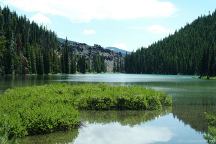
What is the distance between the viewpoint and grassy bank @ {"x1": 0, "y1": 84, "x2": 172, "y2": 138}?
2263 cm

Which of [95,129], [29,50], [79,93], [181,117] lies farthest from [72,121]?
[29,50]

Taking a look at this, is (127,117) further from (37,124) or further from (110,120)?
(37,124)

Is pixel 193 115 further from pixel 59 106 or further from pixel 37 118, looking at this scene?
pixel 37 118

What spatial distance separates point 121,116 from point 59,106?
7832 millimetres

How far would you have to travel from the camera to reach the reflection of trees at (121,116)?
3162 centimetres

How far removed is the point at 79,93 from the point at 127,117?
10.9 meters

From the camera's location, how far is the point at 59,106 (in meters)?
27.7

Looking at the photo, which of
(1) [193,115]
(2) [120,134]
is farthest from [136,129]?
(1) [193,115]

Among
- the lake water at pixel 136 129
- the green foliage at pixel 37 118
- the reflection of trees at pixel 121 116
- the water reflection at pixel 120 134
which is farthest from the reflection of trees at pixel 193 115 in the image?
the green foliage at pixel 37 118

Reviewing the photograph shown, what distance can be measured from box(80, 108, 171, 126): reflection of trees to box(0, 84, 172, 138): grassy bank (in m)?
1.55

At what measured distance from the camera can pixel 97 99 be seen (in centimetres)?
3859

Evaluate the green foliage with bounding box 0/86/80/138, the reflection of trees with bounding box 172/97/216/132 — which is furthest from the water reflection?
the reflection of trees with bounding box 172/97/216/132

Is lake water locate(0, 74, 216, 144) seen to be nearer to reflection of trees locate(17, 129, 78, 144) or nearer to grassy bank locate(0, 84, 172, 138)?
reflection of trees locate(17, 129, 78, 144)

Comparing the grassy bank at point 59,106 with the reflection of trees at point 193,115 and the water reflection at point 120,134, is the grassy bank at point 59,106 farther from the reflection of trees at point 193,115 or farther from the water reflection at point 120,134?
the reflection of trees at point 193,115
